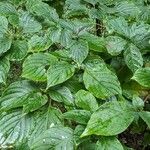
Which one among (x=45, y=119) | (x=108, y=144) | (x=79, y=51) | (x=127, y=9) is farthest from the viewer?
(x=127, y=9)

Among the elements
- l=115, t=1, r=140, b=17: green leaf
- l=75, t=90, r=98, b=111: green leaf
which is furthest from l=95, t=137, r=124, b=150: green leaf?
l=115, t=1, r=140, b=17: green leaf

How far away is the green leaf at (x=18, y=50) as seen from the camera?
1211mm

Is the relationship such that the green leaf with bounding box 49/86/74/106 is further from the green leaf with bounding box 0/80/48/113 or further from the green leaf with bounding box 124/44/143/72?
the green leaf with bounding box 124/44/143/72

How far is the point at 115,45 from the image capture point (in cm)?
128

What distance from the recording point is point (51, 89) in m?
1.14

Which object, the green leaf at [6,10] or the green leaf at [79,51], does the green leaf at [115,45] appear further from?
the green leaf at [6,10]

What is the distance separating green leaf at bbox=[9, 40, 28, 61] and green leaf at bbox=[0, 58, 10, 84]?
0.02 m

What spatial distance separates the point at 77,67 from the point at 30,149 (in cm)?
33

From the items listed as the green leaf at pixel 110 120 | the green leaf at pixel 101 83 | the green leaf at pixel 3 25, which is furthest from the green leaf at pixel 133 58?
the green leaf at pixel 3 25

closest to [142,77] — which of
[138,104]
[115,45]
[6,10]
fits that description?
[138,104]

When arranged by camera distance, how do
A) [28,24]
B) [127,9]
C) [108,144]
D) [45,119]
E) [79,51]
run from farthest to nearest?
[127,9] < [28,24] < [79,51] < [45,119] < [108,144]

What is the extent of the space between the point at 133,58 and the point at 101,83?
191 mm

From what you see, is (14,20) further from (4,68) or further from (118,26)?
(118,26)

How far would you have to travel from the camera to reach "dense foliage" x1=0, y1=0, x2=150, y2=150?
1.01 meters
